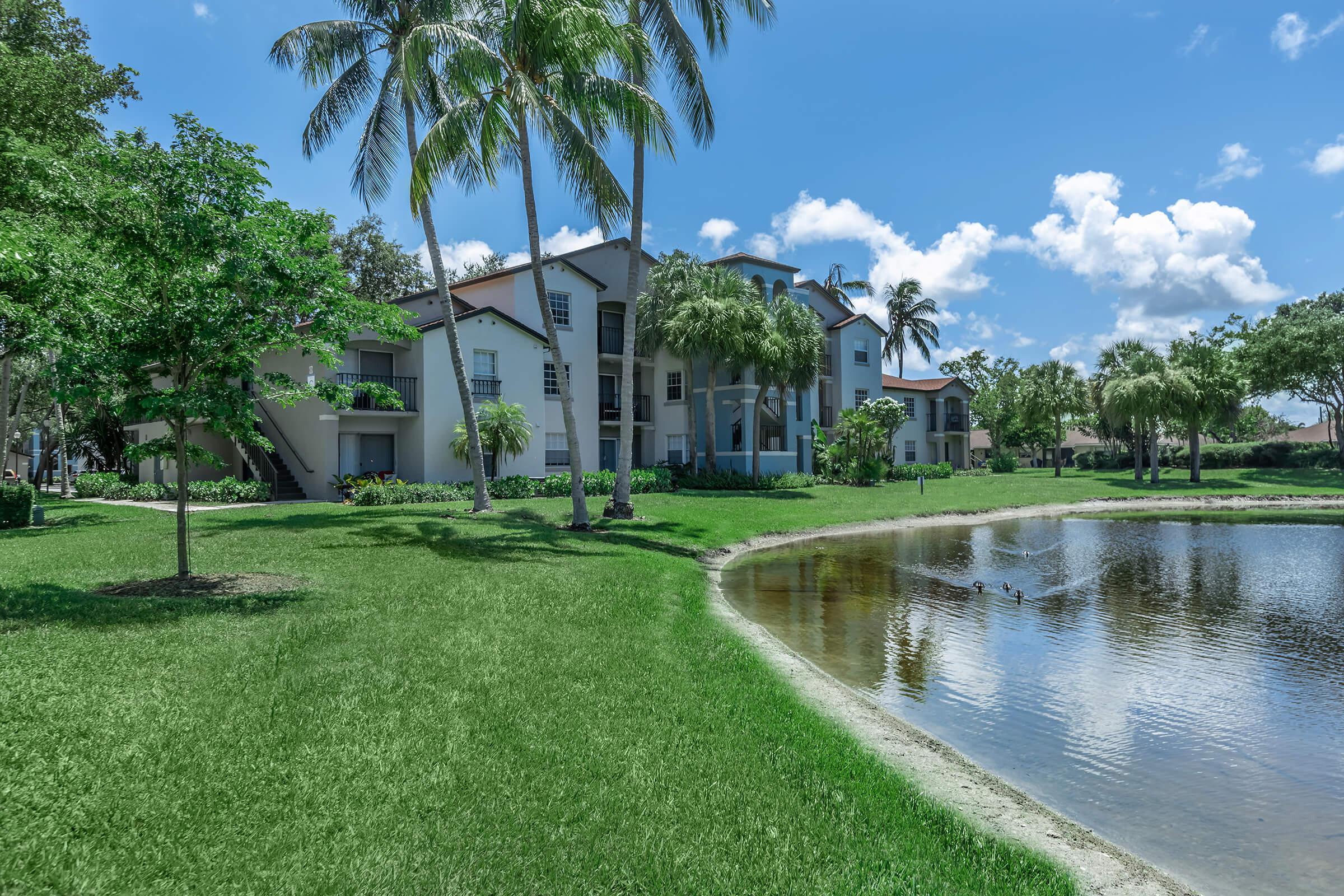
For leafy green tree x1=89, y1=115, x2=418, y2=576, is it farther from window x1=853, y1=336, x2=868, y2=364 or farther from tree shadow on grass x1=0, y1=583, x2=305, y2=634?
window x1=853, y1=336, x2=868, y2=364

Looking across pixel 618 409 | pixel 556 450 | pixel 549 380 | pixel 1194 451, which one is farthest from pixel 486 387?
pixel 1194 451

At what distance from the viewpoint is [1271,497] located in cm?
4038

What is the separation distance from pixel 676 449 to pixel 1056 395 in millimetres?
28271

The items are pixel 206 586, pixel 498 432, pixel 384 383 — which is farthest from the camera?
pixel 498 432

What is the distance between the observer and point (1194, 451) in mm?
48656

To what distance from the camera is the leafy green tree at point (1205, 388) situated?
46.7m

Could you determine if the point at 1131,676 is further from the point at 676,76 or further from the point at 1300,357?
the point at 1300,357

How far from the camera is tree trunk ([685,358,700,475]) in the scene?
38094mm

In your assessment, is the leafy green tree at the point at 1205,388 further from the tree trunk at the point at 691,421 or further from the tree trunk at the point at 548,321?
the tree trunk at the point at 548,321

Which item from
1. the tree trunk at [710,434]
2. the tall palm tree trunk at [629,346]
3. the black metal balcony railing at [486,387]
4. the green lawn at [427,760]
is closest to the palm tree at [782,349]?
the tree trunk at [710,434]

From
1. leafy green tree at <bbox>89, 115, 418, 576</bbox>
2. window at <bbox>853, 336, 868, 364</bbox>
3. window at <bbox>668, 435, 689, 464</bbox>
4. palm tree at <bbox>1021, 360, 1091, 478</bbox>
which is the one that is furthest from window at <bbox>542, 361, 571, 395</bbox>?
palm tree at <bbox>1021, 360, 1091, 478</bbox>

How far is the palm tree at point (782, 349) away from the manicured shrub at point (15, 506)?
25.7m

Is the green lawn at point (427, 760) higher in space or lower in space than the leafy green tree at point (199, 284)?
lower

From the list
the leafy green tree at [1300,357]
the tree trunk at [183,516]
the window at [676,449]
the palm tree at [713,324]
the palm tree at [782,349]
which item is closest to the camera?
the tree trunk at [183,516]
